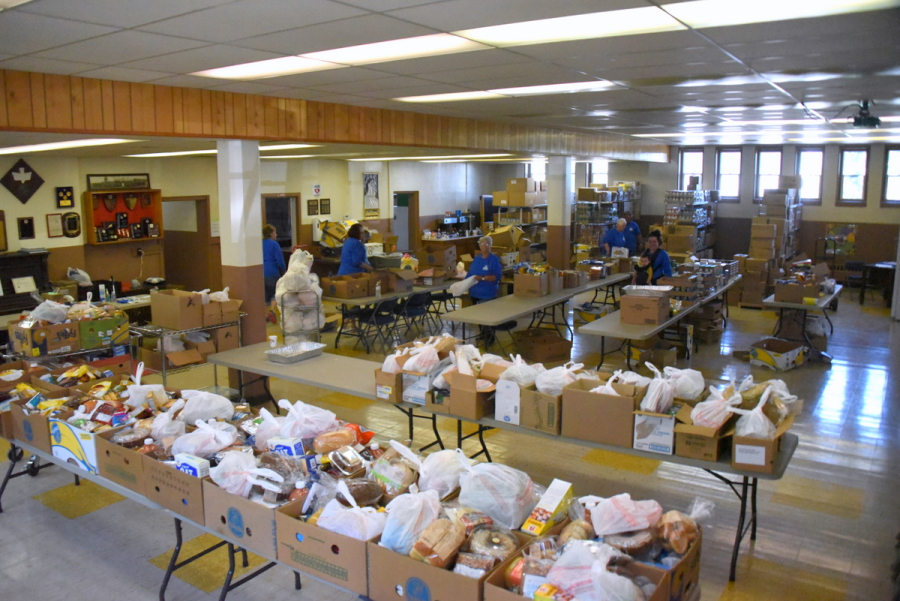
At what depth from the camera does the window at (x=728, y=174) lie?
53.9 ft

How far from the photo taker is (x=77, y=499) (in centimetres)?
480

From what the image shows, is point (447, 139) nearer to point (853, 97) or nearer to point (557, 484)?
point (853, 97)

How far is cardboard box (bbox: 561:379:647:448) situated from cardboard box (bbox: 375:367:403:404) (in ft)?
3.89

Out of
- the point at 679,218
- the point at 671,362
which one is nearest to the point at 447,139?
the point at 671,362

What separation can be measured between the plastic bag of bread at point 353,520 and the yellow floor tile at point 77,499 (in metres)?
2.77

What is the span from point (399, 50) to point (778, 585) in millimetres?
3708

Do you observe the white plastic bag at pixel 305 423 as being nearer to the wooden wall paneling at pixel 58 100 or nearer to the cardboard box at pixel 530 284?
the wooden wall paneling at pixel 58 100

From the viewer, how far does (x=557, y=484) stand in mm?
2945

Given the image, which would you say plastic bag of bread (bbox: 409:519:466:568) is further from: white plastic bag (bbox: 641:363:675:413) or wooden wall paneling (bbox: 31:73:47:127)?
wooden wall paneling (bbox: 31:73:47:127)

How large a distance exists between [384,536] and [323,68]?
3.21 m

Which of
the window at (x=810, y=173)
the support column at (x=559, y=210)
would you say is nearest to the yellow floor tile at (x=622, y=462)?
the support column at (x=559, y=210)

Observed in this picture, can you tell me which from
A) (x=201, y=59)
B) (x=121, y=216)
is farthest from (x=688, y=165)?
(x=201, y=59)

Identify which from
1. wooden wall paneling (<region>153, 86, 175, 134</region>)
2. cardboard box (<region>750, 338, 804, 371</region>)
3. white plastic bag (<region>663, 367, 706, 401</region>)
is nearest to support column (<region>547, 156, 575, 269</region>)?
cardboard box (<region>750, 338, 804, 371</region>)

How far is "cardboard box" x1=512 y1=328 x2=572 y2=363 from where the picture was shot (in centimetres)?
838
